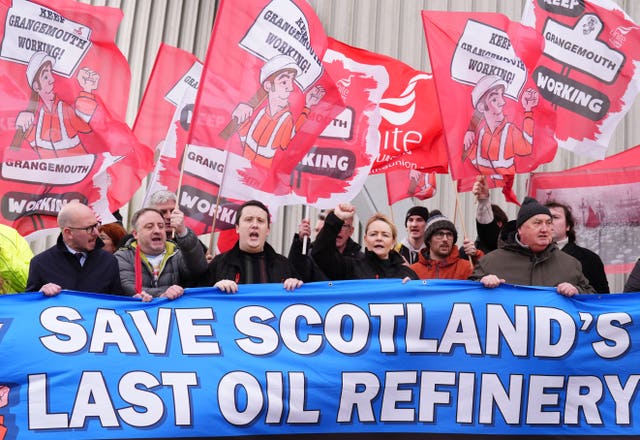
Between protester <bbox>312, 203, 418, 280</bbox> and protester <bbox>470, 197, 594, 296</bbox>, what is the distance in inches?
24.3

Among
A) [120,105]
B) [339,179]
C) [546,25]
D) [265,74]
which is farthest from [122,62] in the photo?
[546,25]

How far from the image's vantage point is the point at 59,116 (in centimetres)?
757

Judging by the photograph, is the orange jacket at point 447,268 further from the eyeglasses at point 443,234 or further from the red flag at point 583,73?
the red flag at point 583,73

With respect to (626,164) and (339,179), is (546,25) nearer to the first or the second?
(626,164)

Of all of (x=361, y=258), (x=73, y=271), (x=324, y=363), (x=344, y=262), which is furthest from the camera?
(x=361, y=258)

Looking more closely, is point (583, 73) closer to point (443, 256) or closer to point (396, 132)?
point (396, 132)

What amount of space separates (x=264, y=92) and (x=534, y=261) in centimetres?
228

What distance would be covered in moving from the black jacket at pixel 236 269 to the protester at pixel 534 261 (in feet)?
3.96

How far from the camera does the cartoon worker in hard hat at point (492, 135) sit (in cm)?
741

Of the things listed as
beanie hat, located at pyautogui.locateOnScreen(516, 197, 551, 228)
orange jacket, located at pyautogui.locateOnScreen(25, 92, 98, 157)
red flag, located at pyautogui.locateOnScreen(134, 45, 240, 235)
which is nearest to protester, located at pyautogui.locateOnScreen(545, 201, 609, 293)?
beanie hat, located at pyautogui.locateOnScreen(516, 197, 551, 228)

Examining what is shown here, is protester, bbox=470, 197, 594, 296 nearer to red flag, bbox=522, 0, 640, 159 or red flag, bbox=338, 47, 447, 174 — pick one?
red flag, bbox=522, 0, 640, 159

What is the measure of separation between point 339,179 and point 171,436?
2600 mm

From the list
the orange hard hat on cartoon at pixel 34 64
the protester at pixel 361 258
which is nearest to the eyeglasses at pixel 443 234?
the protester at pixel 361 258

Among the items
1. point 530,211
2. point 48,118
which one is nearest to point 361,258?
point 530,211
